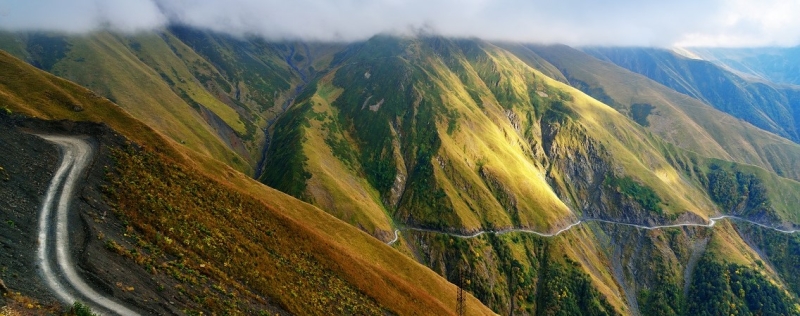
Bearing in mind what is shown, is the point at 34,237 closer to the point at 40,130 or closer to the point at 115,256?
the point at 115,256

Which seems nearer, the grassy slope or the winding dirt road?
the winding dirt road

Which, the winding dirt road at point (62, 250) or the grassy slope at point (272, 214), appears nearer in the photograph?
the winding dirt road at point (62, 250)

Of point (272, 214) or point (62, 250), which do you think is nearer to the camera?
point (62, 250)

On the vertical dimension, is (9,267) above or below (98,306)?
above

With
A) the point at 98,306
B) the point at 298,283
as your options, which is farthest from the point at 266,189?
the point at 98,306
